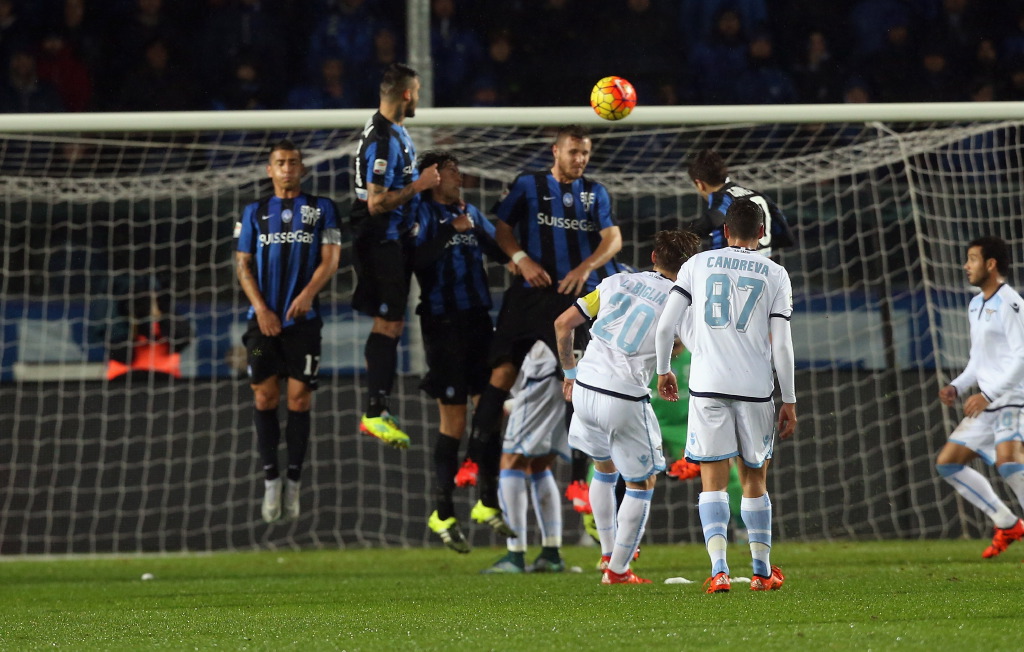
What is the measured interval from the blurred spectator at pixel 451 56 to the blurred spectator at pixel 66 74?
11.8 ft

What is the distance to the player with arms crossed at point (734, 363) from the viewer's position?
15.7ft

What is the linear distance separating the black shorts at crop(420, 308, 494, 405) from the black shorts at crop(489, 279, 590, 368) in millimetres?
224

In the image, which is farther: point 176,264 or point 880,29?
point 880,29

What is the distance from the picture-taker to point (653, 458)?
5.48m

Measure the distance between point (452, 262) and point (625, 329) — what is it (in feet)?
5.58

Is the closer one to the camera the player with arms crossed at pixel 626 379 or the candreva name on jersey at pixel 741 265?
the candreva name on jersey at pixel 741 265

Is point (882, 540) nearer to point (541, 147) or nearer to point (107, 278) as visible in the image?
point (541, 147)

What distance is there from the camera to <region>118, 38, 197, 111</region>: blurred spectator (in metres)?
12.4

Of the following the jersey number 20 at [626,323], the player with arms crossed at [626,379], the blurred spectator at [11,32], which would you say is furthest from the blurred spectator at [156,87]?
the jersey number 20 at [626,323]

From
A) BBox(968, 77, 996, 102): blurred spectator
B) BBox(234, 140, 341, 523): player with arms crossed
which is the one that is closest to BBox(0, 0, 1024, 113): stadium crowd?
BBox(968, 77, 996, 102): blurred spectator

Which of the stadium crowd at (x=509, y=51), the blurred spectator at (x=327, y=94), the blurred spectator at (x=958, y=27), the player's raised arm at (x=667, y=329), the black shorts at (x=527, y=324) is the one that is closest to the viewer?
the player's raised arm at (x=667, y=329)

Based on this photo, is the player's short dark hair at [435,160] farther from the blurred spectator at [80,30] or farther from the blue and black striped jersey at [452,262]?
the blurred spectator at [80,30]

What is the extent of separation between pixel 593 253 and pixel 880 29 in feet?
26.6

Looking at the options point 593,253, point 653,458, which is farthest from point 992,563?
point 593,253
